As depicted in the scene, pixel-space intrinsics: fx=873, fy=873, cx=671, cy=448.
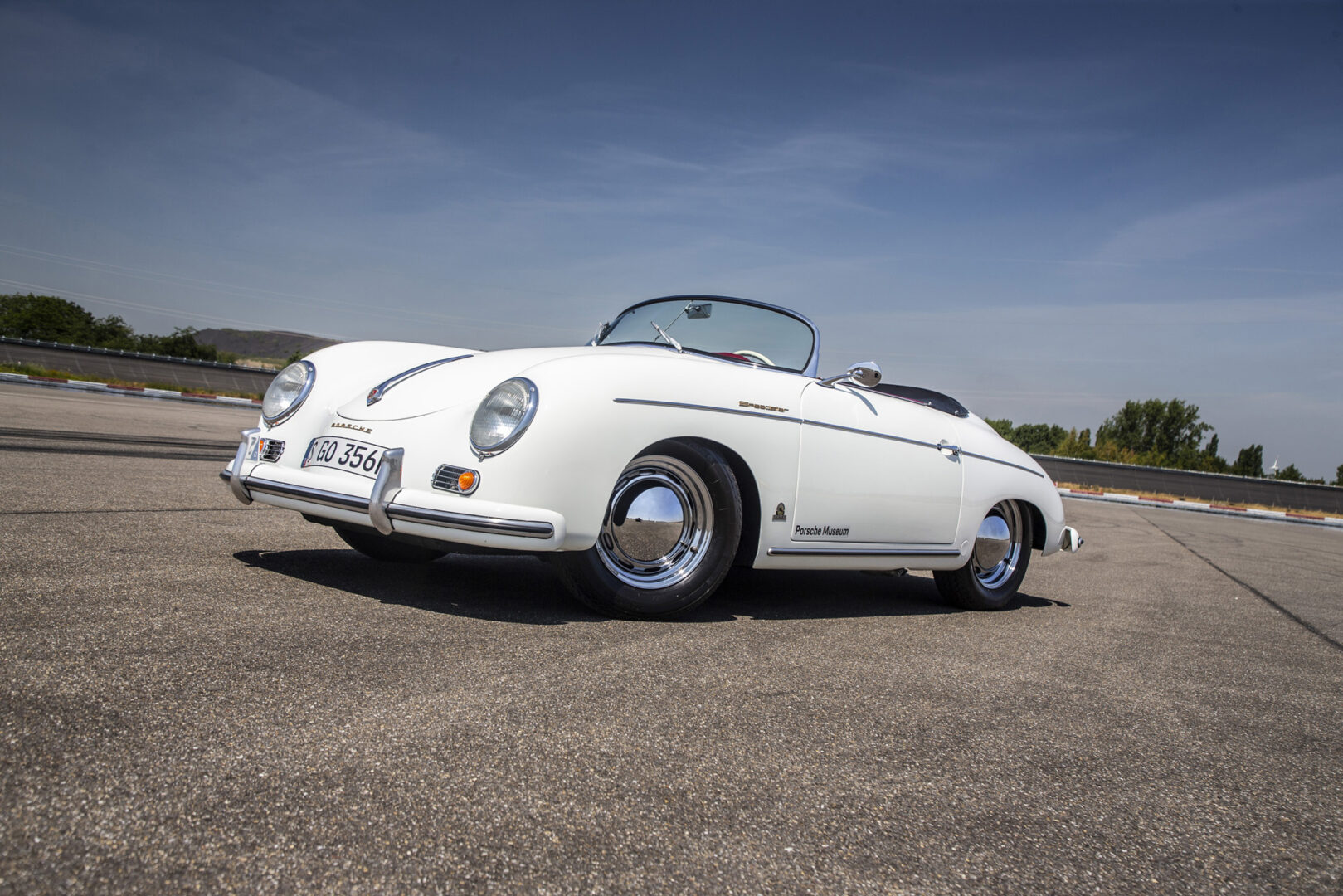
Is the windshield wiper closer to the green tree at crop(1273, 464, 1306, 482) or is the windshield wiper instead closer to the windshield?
the windshield

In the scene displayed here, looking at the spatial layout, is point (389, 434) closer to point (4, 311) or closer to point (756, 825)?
point (756, 825)

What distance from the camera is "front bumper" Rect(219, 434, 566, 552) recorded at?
2.70 metres

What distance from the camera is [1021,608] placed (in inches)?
187

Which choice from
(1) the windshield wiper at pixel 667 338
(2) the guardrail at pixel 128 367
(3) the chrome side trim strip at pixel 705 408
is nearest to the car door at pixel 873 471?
(3) the chrome side trim strip at pixel 705 408

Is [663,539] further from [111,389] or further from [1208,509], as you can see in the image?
[111,389]

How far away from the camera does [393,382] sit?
342cm

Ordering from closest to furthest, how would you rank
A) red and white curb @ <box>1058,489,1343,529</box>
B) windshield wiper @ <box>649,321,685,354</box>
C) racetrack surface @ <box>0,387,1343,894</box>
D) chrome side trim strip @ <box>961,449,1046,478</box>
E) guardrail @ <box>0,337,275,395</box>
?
racetrack surface @ <box>0,387,1343,894</box> < windshield wiper @ <box>649,321,685,354</box> < chrome side trim strip @ <box>961,449,1046,478</box> < red and white curb @ <box>1058,489,1343,529</box> < guardrail @ <box>0,337,275,395</box>

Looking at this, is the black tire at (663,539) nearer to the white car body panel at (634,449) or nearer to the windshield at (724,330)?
the white car body panel at (634,449)

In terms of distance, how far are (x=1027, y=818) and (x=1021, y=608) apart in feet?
10.4

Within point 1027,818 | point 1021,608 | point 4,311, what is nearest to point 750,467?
point 1027,818

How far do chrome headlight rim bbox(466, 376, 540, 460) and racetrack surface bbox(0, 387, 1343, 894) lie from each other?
57 centimetres

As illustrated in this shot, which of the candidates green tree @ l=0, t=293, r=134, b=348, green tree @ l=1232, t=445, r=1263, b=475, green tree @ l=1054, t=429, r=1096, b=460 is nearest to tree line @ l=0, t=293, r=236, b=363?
green tree @ l=0, t=293, r=134, b=348

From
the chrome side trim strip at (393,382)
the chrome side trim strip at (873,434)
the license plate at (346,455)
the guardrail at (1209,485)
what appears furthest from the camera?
the guardrail at (1209,485)

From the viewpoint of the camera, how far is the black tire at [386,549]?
3.86 metres
